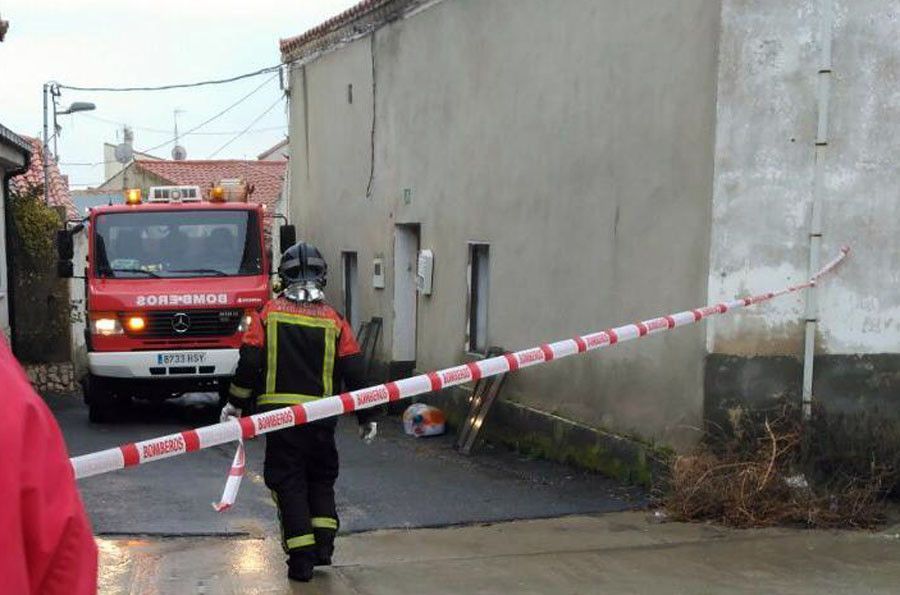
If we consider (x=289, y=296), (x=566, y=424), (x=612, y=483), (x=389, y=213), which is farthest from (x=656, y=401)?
(x=389, y=213)

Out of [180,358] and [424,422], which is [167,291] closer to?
[180,358]

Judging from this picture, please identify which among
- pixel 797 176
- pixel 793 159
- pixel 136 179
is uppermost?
pixel 136 179

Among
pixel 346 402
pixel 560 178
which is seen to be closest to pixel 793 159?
pixel 560 178

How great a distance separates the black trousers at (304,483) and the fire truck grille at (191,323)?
5.91 m

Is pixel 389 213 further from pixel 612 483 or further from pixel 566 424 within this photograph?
pixel 612 483

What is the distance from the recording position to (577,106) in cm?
851

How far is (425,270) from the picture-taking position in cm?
1166

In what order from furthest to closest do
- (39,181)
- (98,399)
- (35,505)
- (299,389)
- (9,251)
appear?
(39,181) < (9,251) < (98,399) < (299,389) < (35,505)

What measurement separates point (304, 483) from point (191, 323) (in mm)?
6111

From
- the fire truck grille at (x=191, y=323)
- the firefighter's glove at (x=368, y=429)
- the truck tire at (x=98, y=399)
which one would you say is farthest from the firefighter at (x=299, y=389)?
the truck tire at (x=98, y=399)

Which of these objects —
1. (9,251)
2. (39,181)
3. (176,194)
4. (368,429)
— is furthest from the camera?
(39,181)

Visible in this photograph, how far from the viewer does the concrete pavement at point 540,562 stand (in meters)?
5.22

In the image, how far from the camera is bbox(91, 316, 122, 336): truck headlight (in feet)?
36.5

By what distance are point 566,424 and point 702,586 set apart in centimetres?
333
